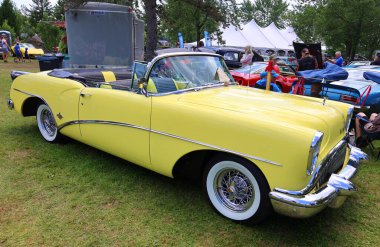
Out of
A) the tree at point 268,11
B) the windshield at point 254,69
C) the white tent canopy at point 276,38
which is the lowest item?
the windshield at point 254,69

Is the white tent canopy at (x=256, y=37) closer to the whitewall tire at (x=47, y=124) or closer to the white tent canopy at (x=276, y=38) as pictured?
the white tent canopy at (x=276, y=38)

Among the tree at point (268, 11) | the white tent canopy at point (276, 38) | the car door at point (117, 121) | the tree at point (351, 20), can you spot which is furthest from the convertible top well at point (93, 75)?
the tree at point (268, 11)

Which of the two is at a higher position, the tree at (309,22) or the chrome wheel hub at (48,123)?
the tree at (309,22)

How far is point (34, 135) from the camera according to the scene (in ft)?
16.9

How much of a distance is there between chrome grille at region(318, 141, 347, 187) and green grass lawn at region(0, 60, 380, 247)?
496mm

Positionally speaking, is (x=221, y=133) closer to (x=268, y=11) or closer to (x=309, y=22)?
(x=309, y=22)

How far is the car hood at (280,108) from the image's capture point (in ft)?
8.78

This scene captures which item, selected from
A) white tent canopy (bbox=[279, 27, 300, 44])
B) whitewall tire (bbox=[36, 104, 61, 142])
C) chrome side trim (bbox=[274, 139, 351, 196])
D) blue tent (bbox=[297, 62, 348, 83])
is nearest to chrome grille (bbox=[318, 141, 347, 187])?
chrome side trim (bbox=[274, 139, 351, 196])

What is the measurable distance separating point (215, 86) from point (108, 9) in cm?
756

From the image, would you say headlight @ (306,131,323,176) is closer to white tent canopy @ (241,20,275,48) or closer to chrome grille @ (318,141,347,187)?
chrome grille @ (318,141,347,187)

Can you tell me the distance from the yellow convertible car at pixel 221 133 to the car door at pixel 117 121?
1cm

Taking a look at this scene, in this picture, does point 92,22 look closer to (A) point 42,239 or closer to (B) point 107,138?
(B) point 107,138

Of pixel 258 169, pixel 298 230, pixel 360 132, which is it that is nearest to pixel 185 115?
pixel 258 169

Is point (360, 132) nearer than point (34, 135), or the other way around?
point (360, 132)
